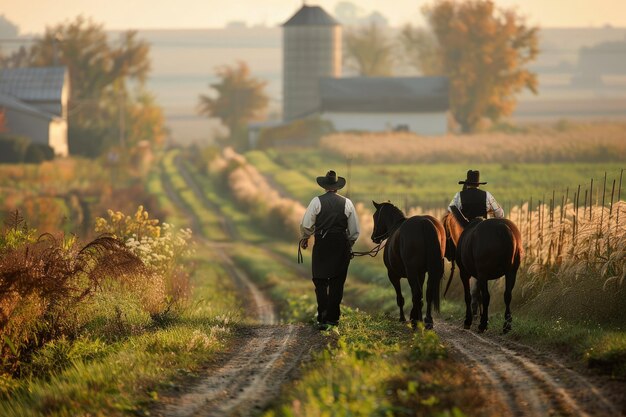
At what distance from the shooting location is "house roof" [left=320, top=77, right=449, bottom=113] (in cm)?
10038

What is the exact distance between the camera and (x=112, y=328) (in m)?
18.0

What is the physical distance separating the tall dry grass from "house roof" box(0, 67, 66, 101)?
19366mm

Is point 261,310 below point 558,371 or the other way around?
below

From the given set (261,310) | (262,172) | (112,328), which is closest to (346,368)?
(112,328)

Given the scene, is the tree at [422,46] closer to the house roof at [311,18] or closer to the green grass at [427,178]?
the house roof at [311,18]

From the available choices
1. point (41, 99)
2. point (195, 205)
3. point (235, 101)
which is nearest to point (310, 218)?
point (195, 205)

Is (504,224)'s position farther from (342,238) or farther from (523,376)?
(523,376)

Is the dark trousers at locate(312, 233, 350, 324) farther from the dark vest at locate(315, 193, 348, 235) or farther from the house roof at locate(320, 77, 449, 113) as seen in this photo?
the house roof at locate(320, 77, 449, 113)

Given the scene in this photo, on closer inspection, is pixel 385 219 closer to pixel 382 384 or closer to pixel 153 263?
pixel 153 263

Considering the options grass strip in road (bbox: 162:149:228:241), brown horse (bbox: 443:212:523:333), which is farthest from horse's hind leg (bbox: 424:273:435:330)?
grass strip in road (bbox: 162:149:228:241)

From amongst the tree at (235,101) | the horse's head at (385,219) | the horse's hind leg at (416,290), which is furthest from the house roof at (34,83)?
the horse's hind leg at (416,290)

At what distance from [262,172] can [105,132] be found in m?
17.7

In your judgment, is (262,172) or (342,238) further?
(262,172)

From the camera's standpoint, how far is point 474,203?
18625 millimetres
